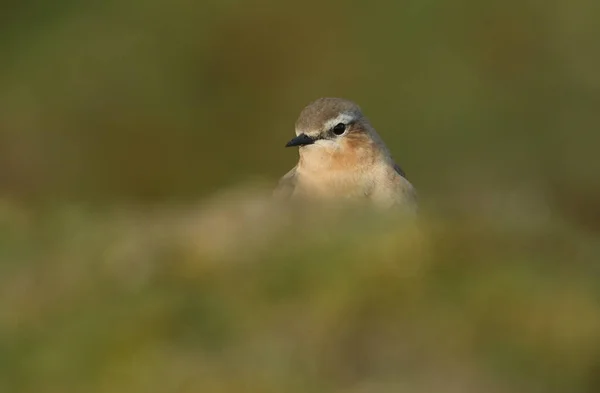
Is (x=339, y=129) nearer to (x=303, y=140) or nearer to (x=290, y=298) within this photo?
(x=303, y=140)

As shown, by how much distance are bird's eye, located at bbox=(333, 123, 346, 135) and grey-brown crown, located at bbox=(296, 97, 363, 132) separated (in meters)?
0.09

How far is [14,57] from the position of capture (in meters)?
23.2

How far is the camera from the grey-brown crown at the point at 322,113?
12211mm

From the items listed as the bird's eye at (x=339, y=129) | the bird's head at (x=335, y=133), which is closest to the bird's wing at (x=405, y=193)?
the bird's head at (x=335, y=133)

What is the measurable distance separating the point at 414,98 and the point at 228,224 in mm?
13897

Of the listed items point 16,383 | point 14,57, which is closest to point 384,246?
point 16,383

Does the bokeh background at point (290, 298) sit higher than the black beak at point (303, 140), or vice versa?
the black beak at point (303, 140)

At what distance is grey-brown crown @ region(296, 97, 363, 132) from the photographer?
1221 cm

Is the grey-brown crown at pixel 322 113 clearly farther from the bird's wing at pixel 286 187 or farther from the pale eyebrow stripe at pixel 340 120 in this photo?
the bird's wing at pixel 286 187

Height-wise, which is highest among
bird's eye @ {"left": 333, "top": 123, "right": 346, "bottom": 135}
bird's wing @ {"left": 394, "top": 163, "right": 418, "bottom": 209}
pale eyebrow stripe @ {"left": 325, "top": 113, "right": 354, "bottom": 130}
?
pale eyebrow stripe @ {"left": 325, "top": 113, "right": 354, "bottom": 130}

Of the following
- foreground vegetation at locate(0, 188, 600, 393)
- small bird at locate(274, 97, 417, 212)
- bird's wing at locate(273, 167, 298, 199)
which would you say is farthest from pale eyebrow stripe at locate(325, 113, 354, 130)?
foreground vegetation at locate(0, 188, 600, 393)

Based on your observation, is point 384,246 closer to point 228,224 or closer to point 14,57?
point 228,224

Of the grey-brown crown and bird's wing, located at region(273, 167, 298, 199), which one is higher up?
the grey-brown crown

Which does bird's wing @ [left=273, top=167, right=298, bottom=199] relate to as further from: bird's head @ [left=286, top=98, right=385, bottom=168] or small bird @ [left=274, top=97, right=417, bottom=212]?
bird's head @ [left=286, top=98, right=385, bottom=168]
